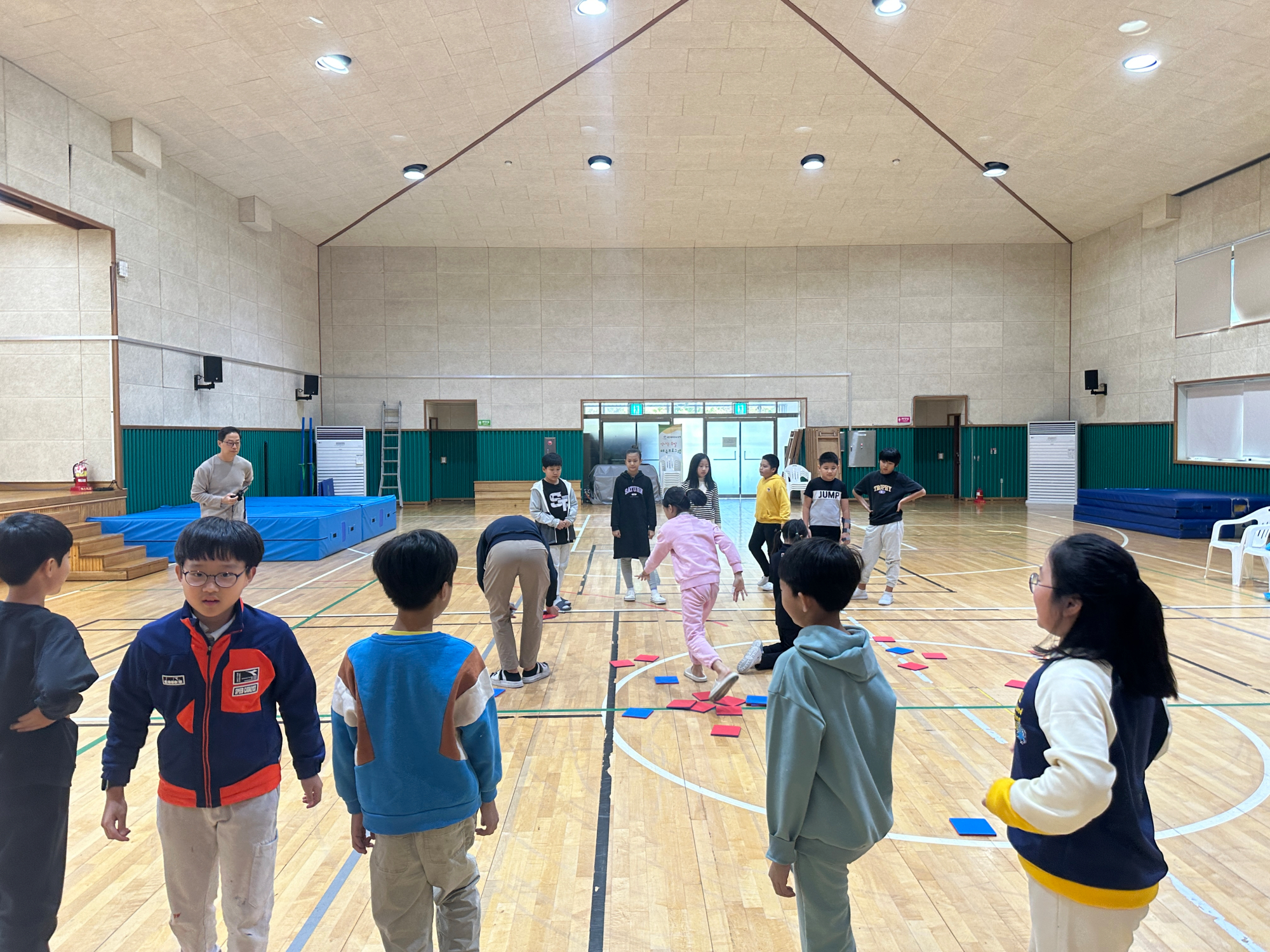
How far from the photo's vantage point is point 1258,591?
834cm

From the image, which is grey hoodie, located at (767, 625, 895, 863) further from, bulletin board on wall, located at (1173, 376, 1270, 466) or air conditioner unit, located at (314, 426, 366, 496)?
air conditioner unit, located at (314, 426, 366, 496)

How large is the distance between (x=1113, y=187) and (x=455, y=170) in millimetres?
12836

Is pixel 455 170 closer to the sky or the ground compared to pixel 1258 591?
closer to the sky

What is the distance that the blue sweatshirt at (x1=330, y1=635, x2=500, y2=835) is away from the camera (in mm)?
1937

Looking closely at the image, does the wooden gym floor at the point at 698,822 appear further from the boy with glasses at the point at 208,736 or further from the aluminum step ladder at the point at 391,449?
the aluminum step ladder at the point at 391,449

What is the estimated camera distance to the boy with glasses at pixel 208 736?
2.04 meters

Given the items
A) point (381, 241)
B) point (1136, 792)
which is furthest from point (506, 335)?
point (1136, 792)

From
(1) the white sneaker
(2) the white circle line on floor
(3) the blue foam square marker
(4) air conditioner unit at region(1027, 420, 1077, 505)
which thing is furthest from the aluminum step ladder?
(3) the blue foam square marker

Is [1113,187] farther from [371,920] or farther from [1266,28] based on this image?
[371,920]

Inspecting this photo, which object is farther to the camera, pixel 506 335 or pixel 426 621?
pixel 506 335

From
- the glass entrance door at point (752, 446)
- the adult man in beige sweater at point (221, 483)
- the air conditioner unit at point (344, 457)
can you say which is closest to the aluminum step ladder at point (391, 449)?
the air conditioner unit at point (344, 457)

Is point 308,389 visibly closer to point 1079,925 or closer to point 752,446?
point 752,446

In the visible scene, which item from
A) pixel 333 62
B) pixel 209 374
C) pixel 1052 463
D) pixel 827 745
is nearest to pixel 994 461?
pixel 1052 463

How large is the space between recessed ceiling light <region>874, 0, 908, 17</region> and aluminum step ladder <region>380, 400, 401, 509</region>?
→ 1339cm
